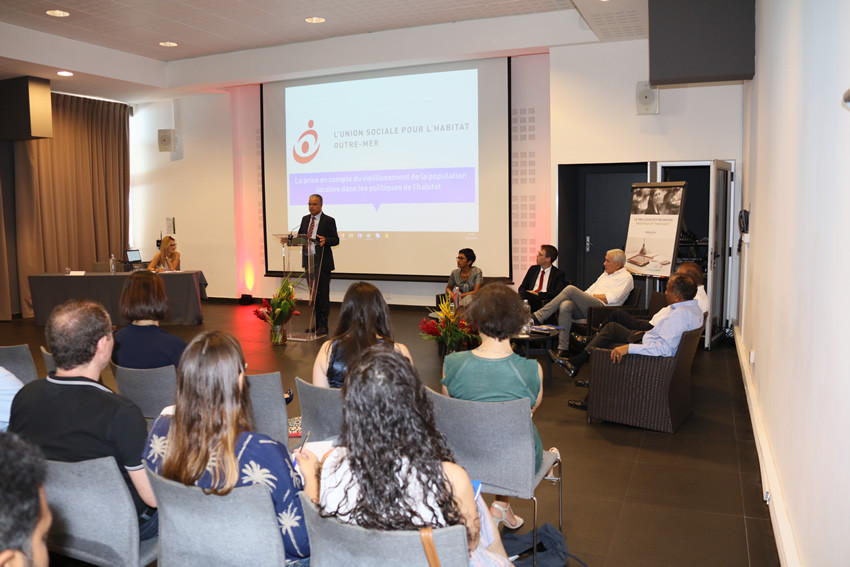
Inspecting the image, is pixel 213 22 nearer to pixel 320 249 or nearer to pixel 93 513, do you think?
pixel 320 249

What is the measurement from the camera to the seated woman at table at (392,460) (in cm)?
174

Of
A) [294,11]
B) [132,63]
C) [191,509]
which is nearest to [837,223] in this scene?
[191,509]

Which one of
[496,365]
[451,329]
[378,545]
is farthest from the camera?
[451,329]

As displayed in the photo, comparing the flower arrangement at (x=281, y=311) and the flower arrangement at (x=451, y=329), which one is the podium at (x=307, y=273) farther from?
the flower arrangement at (x=451, y=329)

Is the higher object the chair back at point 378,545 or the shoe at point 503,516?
the chair back at point 378,545

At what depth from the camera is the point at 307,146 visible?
10.9 metres

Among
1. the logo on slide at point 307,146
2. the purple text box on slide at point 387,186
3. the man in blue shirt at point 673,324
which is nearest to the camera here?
the man in blue shirt at point 673,324

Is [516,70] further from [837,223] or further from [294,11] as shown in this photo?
[837,223]

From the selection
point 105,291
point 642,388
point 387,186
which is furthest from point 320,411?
point 387,186

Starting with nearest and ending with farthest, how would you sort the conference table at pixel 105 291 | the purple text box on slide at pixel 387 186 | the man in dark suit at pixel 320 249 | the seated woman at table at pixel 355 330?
the seated woman at table at pixel 355 330 < the man in dark suit at pixel 320 249 < the conference table at pixel 105 291 < the purple text box on slide at pixel 387 186

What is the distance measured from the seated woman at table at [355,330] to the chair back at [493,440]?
1.64 feet

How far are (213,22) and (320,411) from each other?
23.5 feet

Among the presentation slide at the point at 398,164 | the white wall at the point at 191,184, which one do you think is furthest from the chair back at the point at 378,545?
the white wall at the point at 191,184

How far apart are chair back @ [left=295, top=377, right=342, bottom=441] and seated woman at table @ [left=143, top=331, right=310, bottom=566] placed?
36.0 inches
